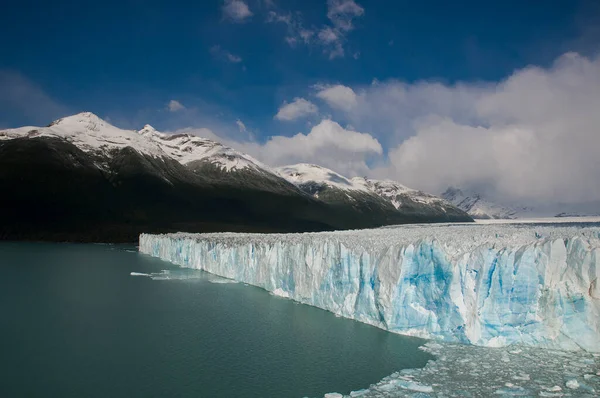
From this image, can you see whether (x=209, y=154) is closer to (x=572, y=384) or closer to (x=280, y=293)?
(x=280, y=293)

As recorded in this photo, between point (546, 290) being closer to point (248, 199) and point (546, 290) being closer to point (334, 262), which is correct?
point (334, 262)

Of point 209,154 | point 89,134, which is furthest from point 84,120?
point 209,154

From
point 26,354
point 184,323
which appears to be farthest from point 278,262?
point 26,354

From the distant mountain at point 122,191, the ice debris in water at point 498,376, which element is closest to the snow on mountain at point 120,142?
the distant mountain at point 122,191

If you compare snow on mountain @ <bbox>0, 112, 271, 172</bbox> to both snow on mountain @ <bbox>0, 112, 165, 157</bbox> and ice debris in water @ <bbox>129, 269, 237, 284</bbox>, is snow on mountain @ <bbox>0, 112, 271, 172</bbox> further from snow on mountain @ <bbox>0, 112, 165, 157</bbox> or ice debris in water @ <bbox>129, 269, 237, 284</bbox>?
ice debris in water @ <bbox>129, 269, 237, 284</bbox>

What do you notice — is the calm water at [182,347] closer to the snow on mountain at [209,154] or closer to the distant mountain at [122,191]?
the distant mountain at [122,191]

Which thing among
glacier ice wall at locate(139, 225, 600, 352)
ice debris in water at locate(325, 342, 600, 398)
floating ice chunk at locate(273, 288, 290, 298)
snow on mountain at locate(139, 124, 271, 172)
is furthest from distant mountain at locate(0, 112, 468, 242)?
ice debris in water at locate(325, 342, 600, 398)
